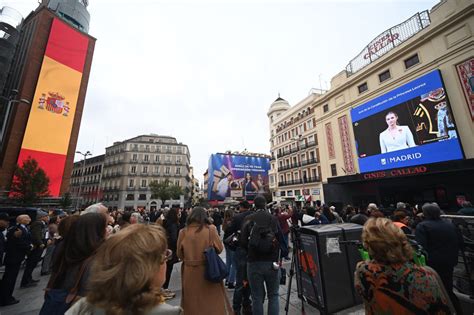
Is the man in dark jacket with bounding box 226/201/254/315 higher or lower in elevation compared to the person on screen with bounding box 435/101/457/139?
lower

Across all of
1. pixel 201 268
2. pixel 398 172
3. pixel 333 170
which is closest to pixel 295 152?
pixel 333 170

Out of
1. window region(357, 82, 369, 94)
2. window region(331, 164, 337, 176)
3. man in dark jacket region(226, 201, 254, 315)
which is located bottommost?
man in dark jacket region(226, 201, 254, 315)

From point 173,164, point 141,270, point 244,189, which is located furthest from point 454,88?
point 173,164

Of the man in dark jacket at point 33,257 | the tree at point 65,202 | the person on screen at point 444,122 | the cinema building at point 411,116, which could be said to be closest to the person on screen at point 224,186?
the cinema building at point 411,116

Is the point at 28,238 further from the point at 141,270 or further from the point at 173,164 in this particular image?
the point at 173,164

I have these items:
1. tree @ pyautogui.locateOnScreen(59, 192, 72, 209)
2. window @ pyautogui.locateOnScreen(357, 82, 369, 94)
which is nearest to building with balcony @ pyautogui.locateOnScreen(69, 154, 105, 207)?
tree @ pyautogui.locateOnScreen(59, 192, 72, 209)

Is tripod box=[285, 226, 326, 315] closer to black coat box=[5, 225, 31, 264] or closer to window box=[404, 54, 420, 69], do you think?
black coat box=[5, 225, 31, 264]

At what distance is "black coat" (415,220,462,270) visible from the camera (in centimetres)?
332

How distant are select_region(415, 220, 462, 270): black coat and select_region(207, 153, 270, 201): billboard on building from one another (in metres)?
36.7

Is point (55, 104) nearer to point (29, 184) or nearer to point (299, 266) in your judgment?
point (29, 184)

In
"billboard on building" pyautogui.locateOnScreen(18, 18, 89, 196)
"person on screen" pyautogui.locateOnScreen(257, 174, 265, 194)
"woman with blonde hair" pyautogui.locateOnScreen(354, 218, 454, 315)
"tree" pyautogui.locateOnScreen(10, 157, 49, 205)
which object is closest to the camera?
"woman with blonde hair" pyautogui.locateOnScreen(354, 218, 454, 315)

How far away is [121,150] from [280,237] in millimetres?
54312

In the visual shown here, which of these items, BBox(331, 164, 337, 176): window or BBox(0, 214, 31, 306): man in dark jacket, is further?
BBox(331, 164, 337, 176): window

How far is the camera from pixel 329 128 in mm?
25359
